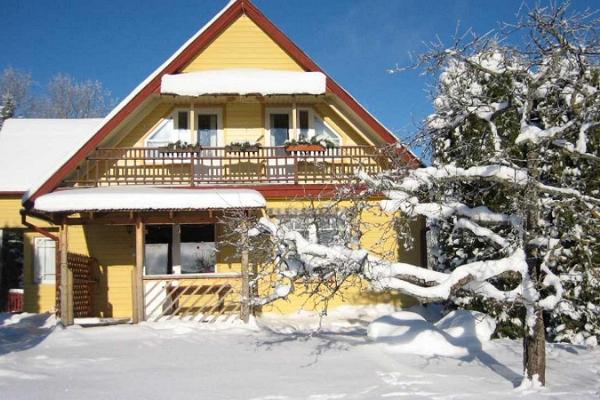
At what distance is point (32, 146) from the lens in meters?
19.8

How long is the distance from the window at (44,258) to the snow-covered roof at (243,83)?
5.72 m

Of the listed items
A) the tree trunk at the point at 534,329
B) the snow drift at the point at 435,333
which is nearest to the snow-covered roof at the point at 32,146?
the snow drift at the point at 435,333

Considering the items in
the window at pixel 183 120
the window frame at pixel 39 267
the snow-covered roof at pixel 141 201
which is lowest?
the window frame at pixel 39 267

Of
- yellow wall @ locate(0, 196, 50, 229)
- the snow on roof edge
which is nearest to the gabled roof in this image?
the snow on roof edge

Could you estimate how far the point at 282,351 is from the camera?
9.97m

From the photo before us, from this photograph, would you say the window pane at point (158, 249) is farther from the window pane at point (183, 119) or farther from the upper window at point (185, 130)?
the window pane at point (183, 119)

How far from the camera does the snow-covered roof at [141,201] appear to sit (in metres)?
12.7

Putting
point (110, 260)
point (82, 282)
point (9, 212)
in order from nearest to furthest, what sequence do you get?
point (82, 282)
point (110, 260)
point (9, 212)

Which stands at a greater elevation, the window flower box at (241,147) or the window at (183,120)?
the window at (183,120)

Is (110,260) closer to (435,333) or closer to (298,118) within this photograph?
(298,118)

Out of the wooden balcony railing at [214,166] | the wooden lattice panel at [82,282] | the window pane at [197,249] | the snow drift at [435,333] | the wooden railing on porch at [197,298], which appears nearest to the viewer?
the snow drift at [435,333]

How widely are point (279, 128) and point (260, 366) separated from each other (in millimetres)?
8475

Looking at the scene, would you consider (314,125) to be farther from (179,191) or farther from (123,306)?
(123,306)

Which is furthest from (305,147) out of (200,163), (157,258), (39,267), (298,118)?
(39,267)
